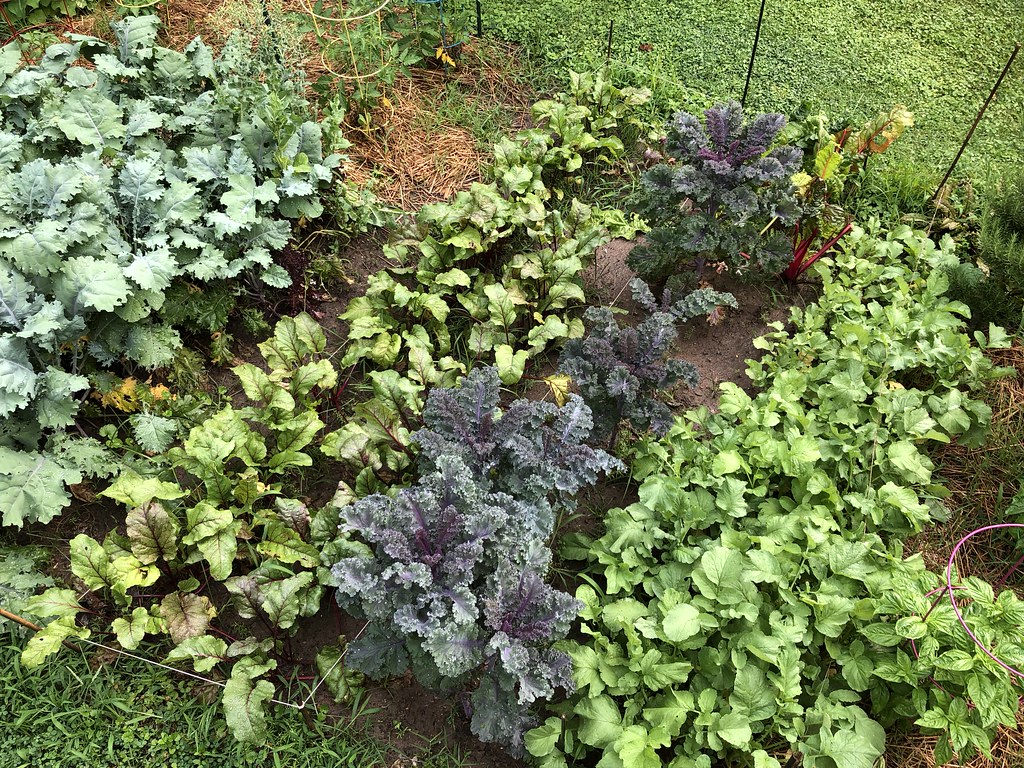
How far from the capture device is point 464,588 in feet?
7.35

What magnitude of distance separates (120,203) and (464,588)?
2489 millimetres

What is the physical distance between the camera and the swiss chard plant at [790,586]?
221 centimetres

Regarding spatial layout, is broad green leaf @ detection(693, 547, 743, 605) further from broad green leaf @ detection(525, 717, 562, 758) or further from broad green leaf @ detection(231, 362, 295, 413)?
broad green leaf @ detection(231, 362, 295, 413)

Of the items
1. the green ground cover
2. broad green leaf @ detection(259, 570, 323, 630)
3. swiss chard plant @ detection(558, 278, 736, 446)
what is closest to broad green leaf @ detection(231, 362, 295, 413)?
broad green leaf @ detection(259, 570, 323, 630)

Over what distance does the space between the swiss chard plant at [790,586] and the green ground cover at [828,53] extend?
1774mm

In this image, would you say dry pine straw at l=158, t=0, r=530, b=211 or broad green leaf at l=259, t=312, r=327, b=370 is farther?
dry pine straw at l=158, t=0, r=530, b=211

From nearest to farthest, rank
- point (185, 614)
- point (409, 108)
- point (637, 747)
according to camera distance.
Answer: point (637, 747) < point (185, 614) < point (409, 108)

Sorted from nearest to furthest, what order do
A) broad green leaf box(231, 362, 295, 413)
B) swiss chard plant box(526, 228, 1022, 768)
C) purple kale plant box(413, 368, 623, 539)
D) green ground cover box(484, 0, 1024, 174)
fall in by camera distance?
swiss chard plant box(526, 228, 1022, 768), purple kale plant box(413, 368, 623, 539), broad green leaf box(231, 362, 295, 413), green ground cover box(484, 0, 1024, 174)

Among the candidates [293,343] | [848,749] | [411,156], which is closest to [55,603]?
[293,343]

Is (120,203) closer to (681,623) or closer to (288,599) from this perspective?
(288,599)

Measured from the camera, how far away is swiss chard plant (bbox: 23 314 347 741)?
2.54m

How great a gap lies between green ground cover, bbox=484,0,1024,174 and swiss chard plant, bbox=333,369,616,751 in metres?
3.06

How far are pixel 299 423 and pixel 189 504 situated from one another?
0.57 m

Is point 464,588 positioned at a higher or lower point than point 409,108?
lower
